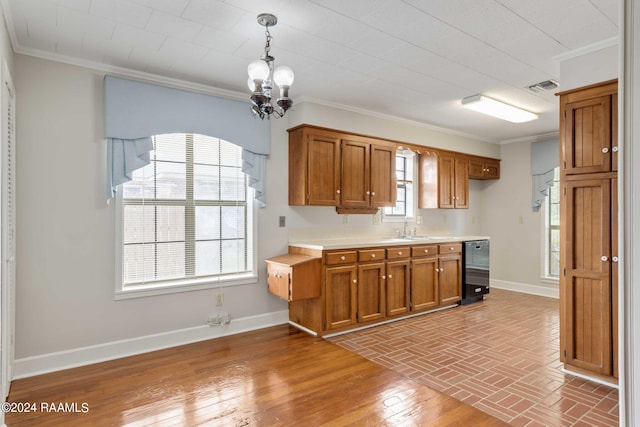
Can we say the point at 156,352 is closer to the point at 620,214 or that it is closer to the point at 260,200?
the point at 260,200

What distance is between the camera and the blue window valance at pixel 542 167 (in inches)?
233

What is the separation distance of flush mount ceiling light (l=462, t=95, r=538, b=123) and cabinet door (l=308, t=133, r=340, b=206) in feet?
5.22

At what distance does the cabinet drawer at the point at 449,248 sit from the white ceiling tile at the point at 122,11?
13.7 feet

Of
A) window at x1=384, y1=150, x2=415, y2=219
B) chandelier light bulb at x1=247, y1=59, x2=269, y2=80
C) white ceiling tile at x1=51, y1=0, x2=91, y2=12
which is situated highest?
white ceiling tile at x1=51, y1=0, x2=91, y2=12

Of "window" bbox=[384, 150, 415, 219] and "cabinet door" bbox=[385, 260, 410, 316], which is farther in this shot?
"window" bbox=[384, 150, 415, 219]

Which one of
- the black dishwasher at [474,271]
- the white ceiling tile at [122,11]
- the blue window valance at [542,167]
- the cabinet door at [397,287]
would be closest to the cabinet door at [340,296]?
the cabinet door at [397,287]

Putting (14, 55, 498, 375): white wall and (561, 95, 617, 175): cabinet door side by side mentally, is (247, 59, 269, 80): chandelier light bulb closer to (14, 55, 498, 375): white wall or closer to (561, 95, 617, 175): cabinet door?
(14, 55, 498, 375): white wall

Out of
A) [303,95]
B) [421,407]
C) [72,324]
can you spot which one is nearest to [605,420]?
[421,407]

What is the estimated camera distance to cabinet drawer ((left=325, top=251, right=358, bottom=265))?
3959mm

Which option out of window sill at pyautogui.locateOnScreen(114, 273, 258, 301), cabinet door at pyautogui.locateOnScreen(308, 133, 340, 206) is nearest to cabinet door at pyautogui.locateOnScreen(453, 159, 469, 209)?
cabinet door at pyautogui.locateOnScreen(308, 133, 340, 206)

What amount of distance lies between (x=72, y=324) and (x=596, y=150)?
4496 mm

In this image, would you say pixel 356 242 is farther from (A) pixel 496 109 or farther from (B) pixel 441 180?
(A) pixel 496 109

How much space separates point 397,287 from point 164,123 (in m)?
3.16

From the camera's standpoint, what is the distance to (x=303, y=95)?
162 inches
